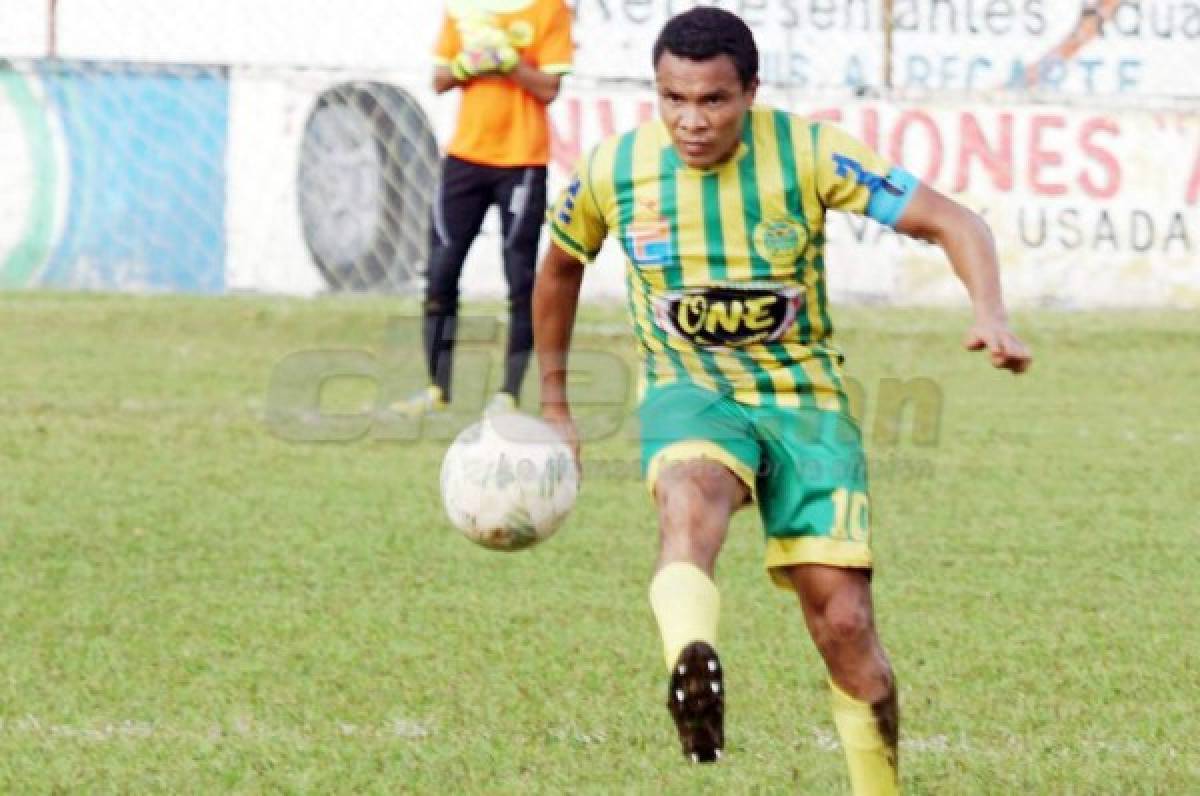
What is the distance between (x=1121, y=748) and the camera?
491cm

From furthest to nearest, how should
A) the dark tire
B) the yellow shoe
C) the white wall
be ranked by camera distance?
1. the white wall
2. the dark tire
3. the yellow shoe

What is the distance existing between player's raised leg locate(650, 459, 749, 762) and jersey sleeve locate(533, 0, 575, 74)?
6.19 m

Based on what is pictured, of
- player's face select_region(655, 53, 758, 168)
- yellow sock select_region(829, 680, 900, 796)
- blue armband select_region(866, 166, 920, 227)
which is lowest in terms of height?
yellow sock select_region(829, 680, 900, 796)

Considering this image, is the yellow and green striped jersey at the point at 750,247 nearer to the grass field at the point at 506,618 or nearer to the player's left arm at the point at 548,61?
the grass field at the point at 506,618

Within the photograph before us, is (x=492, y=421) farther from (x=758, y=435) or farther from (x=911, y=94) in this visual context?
(x=911, y=94)

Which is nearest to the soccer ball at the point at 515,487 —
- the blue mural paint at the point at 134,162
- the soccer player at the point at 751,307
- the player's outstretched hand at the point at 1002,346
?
the soccer player at the point at 751,307

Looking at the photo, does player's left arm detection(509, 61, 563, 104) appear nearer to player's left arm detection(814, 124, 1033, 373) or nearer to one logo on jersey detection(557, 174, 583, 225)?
one logo on jersey detection(557, 174, 583, 225)

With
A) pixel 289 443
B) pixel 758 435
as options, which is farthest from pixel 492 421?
pixel 289 443

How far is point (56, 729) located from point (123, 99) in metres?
9.47

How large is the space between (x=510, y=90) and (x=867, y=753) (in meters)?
6.55

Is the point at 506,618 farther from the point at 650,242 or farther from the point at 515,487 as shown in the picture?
the point at 650,242

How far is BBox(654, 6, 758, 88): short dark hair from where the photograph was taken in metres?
4.37

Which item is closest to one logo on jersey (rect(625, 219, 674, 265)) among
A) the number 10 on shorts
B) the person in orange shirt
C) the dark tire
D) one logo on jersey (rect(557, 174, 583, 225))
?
one logo on jersey (rect(557, 174, 583, 225))

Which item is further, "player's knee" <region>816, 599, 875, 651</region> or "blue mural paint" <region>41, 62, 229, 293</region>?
"blue mural paint" <region>41, 62, 229, 293</region>
